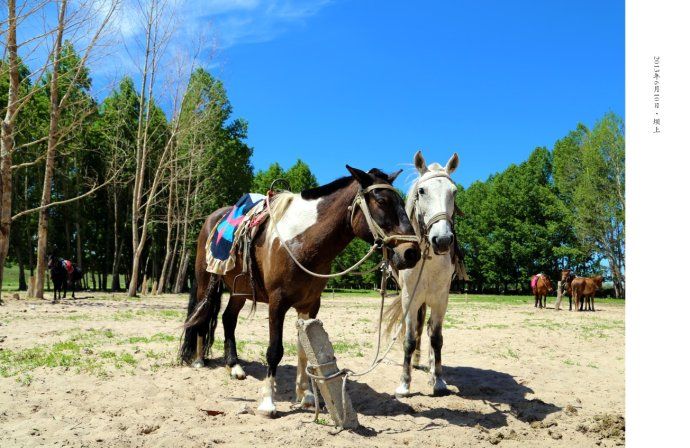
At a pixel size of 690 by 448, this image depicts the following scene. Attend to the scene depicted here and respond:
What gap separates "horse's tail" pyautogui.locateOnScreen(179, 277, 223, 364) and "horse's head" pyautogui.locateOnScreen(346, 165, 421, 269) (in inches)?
110

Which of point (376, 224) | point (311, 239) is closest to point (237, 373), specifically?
point (311, 239)

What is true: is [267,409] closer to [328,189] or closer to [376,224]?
[376,224]

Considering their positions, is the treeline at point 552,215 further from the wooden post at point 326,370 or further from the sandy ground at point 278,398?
the wooden post at point 326,370

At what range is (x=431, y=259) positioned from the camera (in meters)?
5.46

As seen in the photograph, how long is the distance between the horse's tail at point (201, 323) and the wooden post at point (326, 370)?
230 centimetres

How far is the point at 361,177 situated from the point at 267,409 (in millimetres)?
2247

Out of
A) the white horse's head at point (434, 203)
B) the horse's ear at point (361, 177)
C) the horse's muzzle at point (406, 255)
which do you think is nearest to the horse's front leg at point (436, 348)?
the white horse's head at point (434, 203)

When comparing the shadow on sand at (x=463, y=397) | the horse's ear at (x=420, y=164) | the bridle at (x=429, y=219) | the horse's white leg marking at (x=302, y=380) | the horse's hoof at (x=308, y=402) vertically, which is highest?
the horse's ear at (x=420, y=164)

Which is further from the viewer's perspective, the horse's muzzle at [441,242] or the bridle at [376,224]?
the horse's muzzle at [441,242]

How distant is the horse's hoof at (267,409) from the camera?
4449 millimetres

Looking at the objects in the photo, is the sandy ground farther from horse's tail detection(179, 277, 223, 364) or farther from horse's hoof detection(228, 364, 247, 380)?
horse's tail detection(179, 277, 223, 364)

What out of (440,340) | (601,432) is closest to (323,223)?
(440,340)
